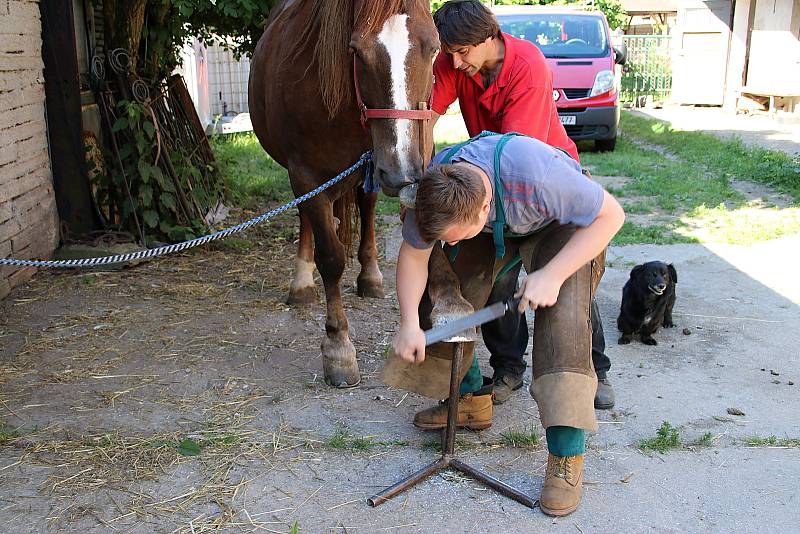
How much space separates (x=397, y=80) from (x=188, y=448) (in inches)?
65.0

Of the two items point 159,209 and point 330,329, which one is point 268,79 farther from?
point 159,209

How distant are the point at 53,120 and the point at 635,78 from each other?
51.8 feet

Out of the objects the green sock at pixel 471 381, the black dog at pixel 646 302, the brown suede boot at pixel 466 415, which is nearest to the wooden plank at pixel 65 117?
the brown suede boot at pixel 466 415

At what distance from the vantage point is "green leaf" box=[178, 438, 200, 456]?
312 cm

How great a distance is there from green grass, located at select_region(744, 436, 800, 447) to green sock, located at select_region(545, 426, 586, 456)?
91cm

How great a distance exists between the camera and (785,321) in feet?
15.1

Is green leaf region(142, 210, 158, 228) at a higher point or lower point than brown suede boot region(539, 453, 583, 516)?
higher

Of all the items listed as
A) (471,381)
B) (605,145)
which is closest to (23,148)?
(471,381)

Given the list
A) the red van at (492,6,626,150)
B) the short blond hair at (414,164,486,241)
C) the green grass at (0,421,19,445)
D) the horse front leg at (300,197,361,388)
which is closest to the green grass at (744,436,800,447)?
the short blond hair at (414,164,486,241)

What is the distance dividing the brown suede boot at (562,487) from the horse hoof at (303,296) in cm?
251

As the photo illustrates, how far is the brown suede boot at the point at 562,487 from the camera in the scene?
8.84 feet

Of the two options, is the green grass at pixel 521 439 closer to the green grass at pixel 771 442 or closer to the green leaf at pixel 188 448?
the green grass at pixel 771 442

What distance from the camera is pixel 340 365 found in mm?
3818

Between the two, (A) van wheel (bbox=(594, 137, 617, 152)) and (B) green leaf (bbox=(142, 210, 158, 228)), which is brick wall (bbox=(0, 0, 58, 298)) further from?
(A) van wheel (bbox=(594, 137, 617, 152))
